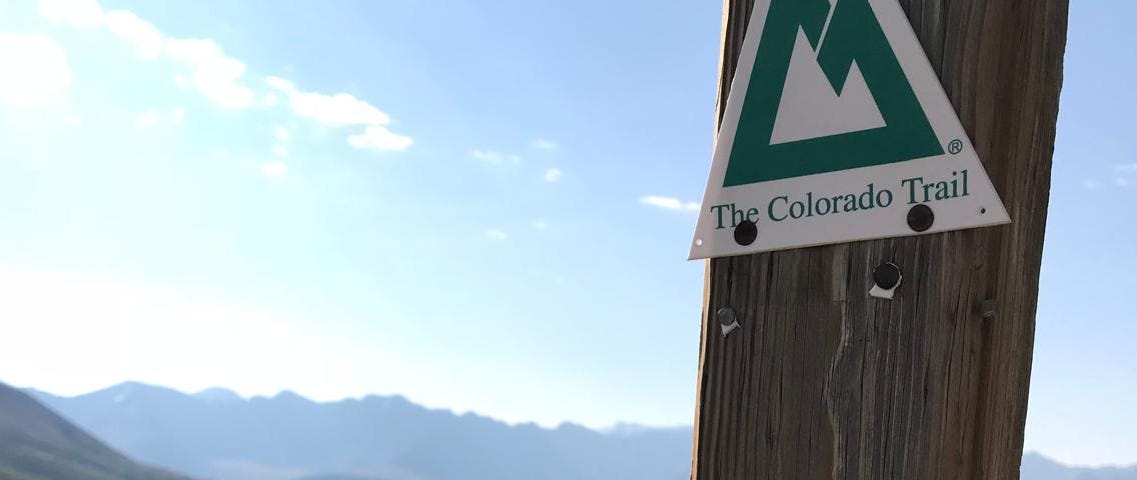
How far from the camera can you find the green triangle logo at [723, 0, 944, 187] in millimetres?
1734

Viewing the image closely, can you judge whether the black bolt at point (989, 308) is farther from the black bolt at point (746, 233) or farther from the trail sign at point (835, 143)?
the black bolt at point (746, 233)

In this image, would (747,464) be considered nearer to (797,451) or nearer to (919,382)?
(797,451)

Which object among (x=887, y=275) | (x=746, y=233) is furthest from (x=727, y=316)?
(x=887, y=275)

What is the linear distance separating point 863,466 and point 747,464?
0.22 meters

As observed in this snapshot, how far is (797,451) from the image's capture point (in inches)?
69.6

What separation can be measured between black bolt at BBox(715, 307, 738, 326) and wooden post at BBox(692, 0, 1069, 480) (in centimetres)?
6

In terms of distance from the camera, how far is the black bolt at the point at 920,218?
1699 mm

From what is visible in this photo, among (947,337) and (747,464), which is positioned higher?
(947,337)

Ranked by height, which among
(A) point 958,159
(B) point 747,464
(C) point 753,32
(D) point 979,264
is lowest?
(B) point 747,464

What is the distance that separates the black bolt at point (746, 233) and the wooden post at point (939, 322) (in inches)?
3.0

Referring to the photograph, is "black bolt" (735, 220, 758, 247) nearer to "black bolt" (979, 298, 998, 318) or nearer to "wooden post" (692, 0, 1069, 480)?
"wooden post" (692, 0, 1069, 480)

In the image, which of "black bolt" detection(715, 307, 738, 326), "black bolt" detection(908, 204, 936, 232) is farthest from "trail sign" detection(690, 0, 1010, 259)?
"black bolt" detection(715, 307, 738, 326)

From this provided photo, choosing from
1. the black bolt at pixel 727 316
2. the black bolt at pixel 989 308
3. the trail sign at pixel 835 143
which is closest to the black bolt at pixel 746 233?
the trail sign at pixel 835 143

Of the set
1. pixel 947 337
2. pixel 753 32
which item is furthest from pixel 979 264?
pixel 753 32
